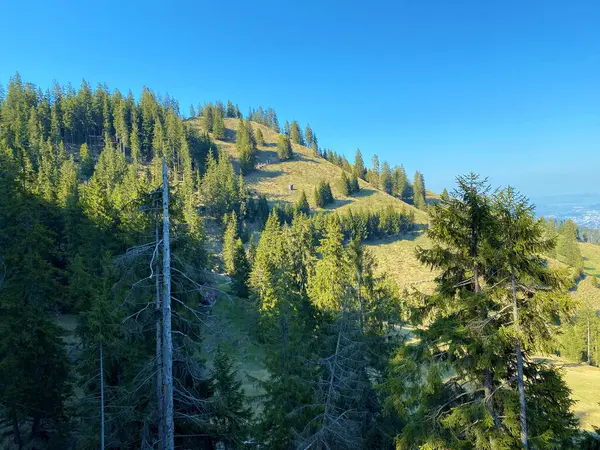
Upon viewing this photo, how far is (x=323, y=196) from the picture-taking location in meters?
110

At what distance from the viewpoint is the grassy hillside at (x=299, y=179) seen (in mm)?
113062

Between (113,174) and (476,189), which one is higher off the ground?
(113,174)

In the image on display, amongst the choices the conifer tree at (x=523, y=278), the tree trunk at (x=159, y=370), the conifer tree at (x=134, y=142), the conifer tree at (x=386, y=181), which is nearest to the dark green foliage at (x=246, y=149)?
the conifer tree at (x=134, y=142)

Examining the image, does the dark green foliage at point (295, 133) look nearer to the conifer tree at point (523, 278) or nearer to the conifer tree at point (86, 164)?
the conifer tree at point (86, 164)

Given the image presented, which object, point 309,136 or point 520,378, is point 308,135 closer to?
point 309,136

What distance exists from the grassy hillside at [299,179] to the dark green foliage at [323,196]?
1.92 m

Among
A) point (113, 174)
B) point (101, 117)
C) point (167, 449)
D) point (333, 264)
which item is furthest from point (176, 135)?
A: point (167, 449)

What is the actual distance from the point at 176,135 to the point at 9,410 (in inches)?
3953

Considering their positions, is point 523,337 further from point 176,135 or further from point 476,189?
point 176,135

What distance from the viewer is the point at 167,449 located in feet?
28.7

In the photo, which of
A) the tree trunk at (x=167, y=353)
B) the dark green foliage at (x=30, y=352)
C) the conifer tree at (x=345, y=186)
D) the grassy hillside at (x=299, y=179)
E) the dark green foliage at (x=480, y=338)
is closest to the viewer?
the dark green foliage at (x=480, y=338)

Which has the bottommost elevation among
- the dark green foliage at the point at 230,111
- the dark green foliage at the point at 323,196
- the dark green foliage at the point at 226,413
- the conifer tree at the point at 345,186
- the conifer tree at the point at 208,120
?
the dark green foliage at the point at 226,413

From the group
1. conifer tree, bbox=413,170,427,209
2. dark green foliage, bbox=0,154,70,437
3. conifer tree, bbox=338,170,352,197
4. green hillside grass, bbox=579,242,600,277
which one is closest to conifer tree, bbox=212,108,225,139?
conifer tree, bbox=338,170,352,197

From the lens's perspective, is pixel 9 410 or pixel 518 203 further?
pixel 9 410
